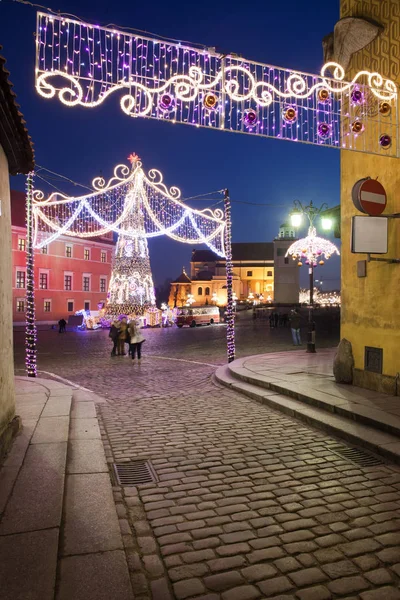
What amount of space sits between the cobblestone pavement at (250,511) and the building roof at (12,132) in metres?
4.09

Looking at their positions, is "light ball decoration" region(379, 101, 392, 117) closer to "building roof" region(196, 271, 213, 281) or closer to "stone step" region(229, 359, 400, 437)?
"stone step" region(229, 359, 400, 437)

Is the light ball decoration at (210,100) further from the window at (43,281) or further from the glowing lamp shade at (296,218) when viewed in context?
the window at (43,281)

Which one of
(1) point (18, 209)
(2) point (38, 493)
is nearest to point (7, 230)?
(2) point (38, 493)

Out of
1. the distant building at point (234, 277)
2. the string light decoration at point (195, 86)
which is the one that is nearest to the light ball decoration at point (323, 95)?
the string light decoration at point (195, 86)

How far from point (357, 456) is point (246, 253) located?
333 feet

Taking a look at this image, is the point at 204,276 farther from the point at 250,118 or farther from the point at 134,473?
the point at 134,473

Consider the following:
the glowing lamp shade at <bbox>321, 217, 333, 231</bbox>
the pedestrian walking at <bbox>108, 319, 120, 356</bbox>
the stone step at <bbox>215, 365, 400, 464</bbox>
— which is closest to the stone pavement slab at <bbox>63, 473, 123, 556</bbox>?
the stone step at <bbox>215, 365, 400, 464</bbox>

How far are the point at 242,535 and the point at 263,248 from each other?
104 meters

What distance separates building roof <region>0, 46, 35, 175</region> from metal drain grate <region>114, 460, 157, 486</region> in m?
4.22

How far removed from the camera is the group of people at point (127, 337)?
15.8 metres

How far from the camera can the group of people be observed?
51.8 feet

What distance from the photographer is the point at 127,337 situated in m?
16.6

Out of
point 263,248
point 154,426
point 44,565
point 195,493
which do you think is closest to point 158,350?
point 154,426

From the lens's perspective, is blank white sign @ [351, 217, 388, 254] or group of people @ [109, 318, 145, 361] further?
group of people @ [109, 318, 145, 361]
